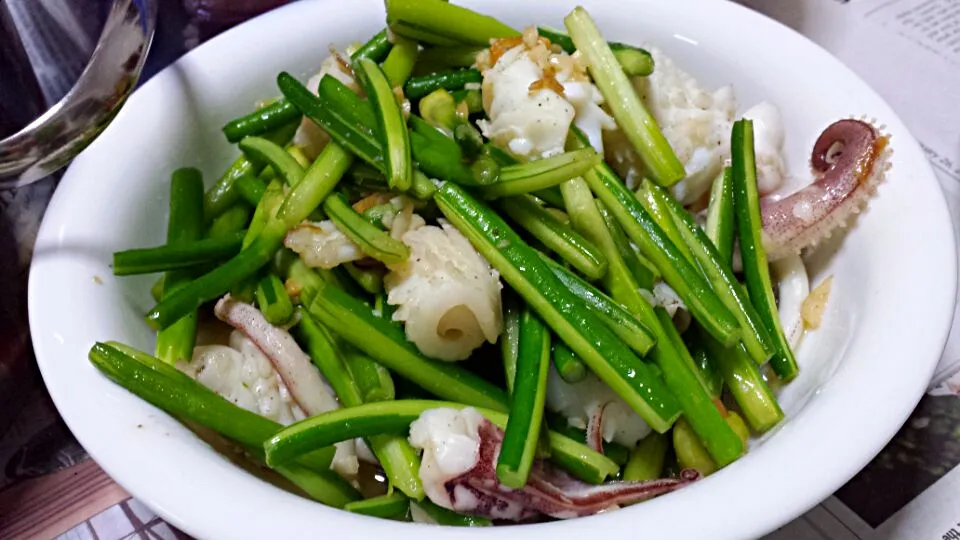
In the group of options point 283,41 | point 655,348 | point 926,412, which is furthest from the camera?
point 283,41

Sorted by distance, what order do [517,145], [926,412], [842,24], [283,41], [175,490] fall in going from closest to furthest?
[175,490] → [517,145] → [926,412] → [283,41] → [842,24]

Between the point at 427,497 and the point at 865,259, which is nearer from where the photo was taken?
the point at 427,497

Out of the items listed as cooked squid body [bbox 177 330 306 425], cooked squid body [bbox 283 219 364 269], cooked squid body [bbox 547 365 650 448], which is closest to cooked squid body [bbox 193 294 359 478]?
cooked squid body [bbox 177 330 306 425]

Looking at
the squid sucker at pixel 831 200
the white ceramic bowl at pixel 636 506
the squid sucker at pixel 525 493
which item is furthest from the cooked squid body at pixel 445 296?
the squid sucker at pixel 831 200

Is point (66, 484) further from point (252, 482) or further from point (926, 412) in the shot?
point (926, 412)

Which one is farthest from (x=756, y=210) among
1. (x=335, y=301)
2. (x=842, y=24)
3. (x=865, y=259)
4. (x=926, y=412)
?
(x=842, y=24)

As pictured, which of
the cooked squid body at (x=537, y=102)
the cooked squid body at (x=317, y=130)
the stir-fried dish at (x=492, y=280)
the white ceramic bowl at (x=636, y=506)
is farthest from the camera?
the cooked squid body at (x=317, y=130)

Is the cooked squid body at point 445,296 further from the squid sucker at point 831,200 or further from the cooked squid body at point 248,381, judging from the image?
the squid sucker at point 831,200

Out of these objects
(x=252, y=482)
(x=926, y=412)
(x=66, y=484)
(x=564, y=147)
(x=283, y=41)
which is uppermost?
(x=283, y=41)
